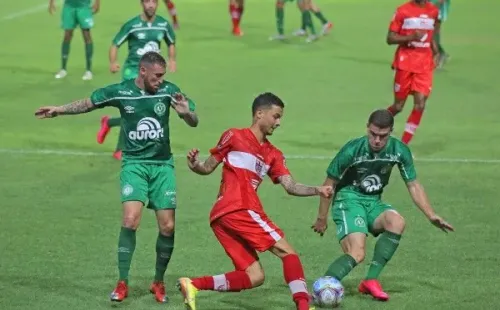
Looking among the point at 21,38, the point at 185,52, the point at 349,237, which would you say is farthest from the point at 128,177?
the point at 21,38

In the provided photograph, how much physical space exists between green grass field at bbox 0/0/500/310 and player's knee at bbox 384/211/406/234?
59 cm

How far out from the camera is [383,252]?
33.2ft

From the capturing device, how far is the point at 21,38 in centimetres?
2583

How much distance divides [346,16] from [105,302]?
64.5 ft

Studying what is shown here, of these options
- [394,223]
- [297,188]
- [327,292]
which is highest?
[297,188]

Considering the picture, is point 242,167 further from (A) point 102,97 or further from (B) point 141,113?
(A) point 102,97

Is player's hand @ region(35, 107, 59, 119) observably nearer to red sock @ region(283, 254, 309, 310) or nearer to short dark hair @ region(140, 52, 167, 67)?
short dark hair @ region(140, 52, 167, 67)

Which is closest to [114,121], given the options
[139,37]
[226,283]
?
[139,37]

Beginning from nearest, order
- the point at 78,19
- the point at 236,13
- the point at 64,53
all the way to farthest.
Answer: the point at 78,19, the point at 64,53, the point at 236,13

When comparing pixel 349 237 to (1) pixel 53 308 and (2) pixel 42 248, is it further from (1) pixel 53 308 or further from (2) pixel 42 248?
Answer: (2) pixel 42 248

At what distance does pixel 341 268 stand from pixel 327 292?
310mm

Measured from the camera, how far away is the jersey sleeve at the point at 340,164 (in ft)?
33.2

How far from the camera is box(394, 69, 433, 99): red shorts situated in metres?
15.6

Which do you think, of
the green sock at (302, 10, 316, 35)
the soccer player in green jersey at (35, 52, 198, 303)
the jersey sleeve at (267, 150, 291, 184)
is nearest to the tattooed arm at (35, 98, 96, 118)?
the soccer player in green jersey at (35, 52, 198, 303)
